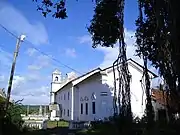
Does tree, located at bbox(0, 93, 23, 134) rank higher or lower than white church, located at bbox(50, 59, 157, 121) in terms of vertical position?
lower

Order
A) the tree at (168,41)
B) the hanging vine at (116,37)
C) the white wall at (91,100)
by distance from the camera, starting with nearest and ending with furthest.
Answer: the tree at (168,41)
the hanging vine at (116,37)
the white wall at (91,100)

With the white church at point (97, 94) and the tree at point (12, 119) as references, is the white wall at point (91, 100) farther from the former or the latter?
the tree at point (12, 119)

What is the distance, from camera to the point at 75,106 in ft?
130

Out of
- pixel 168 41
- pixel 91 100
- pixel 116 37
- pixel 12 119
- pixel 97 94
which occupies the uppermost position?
pixel 116 37

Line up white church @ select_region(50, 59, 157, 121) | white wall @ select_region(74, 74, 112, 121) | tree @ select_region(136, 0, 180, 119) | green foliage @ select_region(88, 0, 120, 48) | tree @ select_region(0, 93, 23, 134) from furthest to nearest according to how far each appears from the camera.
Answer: white church @ select_region(50, 59, 157, 121) < white wall @ select_region(74, 74, 112, 121) < tree @ select_region(0, 93, 23, 134) < green foliage @ select_region(88, 0, 120, 48) < tree @ select_region(136, 0, 180, 119)

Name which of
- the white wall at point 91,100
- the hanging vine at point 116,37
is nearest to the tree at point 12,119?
the hanging vine at point 116,37

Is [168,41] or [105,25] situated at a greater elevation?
[105,25]

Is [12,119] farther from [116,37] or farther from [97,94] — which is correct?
[97,94]

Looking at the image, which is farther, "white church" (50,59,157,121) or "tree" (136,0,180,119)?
"white church" (50,59,157,121)

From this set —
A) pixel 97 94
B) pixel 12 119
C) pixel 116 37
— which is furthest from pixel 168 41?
pixel 97 94

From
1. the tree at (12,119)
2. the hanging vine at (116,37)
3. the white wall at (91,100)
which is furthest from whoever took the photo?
the white wall at (91,100)

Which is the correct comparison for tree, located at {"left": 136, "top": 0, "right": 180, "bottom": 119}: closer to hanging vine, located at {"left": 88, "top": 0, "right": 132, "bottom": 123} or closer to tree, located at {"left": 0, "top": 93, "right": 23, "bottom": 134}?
hanging vine, located at {"left": 88, "top": 0, "right": 132, "bottom": 123}

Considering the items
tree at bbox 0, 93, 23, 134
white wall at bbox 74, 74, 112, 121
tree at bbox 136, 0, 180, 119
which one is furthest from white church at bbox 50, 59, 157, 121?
tree at bbox 136, 0, 180, 119

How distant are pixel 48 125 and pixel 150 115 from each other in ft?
96.5
